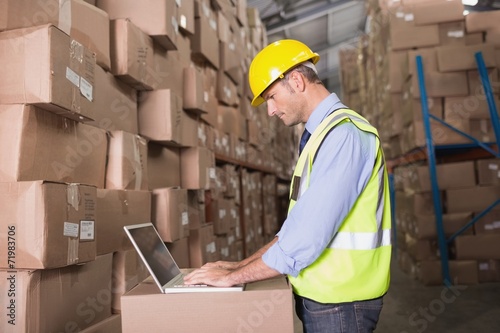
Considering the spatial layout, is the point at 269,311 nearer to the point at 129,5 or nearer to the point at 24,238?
the point at 24,238

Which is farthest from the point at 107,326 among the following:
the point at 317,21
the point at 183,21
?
the point at 317,21

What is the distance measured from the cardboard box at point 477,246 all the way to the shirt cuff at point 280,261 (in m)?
4.48

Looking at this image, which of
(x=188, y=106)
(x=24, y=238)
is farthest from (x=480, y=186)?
(x=24, y=238)

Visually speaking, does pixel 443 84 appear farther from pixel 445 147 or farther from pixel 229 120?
pixel 229 120

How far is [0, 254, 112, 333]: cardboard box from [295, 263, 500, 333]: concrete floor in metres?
2.13

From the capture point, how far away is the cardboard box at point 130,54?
262cm

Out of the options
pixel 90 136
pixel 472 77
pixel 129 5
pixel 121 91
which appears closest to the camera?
pixel 90 136

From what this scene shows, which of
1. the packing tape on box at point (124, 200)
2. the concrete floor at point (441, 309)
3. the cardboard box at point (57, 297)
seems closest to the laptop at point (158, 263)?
the cardboard box at point (57, 297)

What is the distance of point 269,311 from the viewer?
58.2 inches

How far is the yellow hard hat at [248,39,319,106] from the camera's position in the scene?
1776 mm

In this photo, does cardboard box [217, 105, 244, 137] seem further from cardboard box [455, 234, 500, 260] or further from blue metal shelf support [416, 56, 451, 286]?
cardboard box [455, 234, 500, 260]

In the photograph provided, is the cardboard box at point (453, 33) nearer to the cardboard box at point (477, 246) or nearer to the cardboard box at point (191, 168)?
the cardboard box at point (477, 246)

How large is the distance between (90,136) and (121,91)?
544 mm

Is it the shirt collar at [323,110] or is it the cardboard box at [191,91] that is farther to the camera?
the cardboard box at [191,91]
